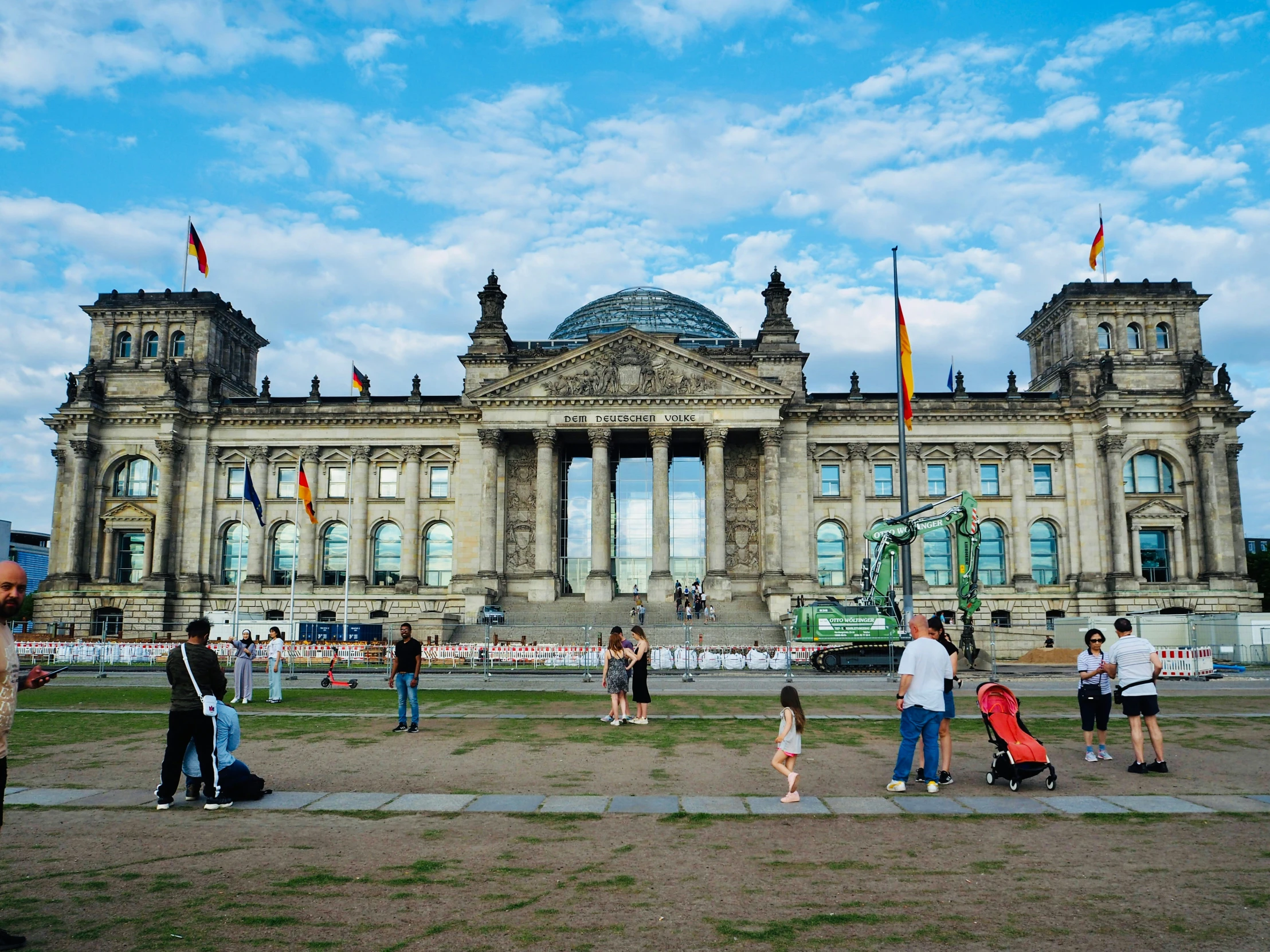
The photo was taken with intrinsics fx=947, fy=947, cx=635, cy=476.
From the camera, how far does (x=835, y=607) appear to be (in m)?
40.1

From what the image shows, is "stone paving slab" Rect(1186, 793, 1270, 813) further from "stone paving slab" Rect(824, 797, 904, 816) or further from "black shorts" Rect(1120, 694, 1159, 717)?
"stone paving slab" Rect(824, 797, 904, 816)

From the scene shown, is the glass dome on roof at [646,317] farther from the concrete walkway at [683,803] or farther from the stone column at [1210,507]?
the concrete walkway at [683,803]

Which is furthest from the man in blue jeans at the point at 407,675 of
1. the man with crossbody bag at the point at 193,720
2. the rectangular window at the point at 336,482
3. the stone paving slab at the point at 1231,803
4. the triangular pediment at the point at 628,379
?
the rectangular window at the point at 336,482

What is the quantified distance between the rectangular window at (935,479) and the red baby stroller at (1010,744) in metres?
53.8

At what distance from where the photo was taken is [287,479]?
6625 centimetres

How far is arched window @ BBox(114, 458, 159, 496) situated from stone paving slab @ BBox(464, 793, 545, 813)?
6131 cm

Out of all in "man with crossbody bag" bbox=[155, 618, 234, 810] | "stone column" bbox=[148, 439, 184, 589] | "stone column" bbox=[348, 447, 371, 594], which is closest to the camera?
"man with crossbody bag" bbox=[155, 618, 234, 810]

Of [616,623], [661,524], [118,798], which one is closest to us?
[118,798]

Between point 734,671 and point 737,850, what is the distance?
29.5 m

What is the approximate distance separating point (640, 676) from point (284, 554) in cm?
5099

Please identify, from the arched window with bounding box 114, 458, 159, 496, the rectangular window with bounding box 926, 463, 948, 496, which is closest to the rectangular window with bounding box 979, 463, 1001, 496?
the rectangular window with bounding box 926, 463, 948, 496

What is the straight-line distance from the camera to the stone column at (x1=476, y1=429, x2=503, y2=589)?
60.4 meters

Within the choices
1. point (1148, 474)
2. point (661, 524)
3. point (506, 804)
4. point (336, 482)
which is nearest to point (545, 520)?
point (661, 524)

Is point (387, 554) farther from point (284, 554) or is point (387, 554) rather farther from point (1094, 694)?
point (1094, 694)
